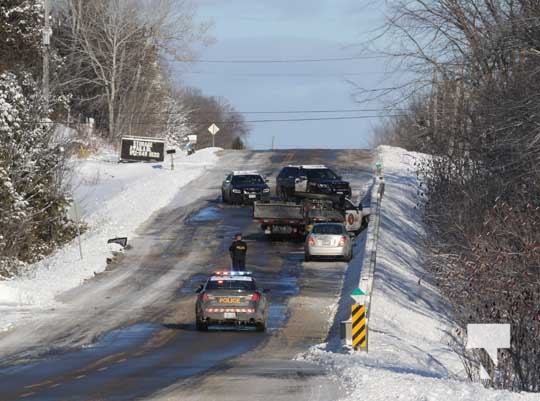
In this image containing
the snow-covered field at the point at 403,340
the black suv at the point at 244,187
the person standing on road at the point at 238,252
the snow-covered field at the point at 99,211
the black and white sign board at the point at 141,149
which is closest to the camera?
the snow-covered field at the point at 403,340

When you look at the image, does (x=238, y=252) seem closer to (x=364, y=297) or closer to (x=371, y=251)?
(x=371, y=251)

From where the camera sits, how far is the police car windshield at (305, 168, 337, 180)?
55812mm

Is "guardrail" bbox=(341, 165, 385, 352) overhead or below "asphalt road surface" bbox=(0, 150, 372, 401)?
overhead

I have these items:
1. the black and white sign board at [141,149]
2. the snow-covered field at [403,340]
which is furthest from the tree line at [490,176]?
the black and white sign board at [141,149]

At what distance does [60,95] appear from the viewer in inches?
2862

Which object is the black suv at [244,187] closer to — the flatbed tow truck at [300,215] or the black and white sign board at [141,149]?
the flatbed tow truck at [300,215]

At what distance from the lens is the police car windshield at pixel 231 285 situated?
29547 mm

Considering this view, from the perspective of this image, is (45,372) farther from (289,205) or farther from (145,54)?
(145,54)

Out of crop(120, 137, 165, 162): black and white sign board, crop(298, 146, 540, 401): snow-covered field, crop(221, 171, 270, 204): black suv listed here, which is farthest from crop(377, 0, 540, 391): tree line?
crop(120, 137, 165, 162): black and white sign board

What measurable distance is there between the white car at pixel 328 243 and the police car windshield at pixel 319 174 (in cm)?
1280

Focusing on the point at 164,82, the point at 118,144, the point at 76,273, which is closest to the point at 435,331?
the point at 76,273

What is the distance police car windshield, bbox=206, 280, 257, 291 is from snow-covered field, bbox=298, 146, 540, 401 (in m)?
3.13

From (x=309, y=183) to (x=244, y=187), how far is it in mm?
3784

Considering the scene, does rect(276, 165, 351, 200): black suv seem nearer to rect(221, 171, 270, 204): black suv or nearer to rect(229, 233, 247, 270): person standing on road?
rect(221, 171, 270, 204): black suv
